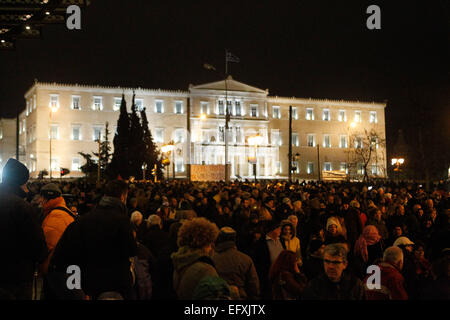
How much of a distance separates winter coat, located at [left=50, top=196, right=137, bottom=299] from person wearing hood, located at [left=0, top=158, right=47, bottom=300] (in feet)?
0.72

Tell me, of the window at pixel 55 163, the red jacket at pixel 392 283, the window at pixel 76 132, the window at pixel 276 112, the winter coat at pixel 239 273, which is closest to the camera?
the winter coat at pixel 239 273

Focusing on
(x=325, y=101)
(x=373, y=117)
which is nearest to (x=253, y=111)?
(x=325, y=101)

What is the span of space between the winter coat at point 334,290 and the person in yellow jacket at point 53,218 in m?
2.70

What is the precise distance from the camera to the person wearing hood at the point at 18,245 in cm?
407

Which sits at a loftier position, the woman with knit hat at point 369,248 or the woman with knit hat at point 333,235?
the woman with knit hat at point 333,235

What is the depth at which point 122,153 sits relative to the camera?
36.7 m

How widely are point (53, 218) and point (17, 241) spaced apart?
119 cm

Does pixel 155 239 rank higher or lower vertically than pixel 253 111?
lower

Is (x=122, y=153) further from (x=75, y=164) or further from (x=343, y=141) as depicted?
(x=343, y=141)

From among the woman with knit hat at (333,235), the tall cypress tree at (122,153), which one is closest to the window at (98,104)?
the tall cypress tree at (122,153)

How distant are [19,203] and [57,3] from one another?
15.1ft

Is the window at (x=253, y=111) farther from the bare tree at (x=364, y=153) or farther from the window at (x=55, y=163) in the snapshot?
the window at (x=55, y=163)

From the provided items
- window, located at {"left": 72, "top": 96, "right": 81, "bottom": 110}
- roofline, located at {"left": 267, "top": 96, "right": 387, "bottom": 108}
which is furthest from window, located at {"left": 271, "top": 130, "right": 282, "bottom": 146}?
window, located at {"left": 72, "top": 96, "right": 81, "bottom": 110}
